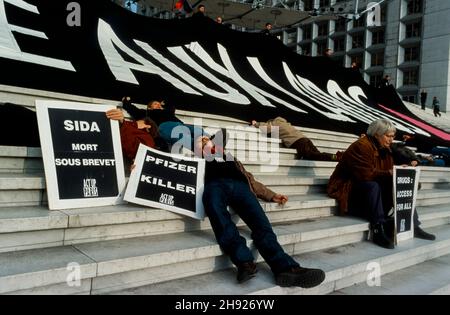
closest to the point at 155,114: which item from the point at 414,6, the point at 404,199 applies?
the point at 404,199

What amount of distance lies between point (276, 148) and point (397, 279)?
3.11 metres

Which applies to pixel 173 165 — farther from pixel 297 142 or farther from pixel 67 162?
pixel 297 142

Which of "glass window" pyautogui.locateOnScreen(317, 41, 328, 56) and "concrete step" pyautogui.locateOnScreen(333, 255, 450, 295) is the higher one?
"glass window" pyautogui.locateOnScreen(317, 41, 328, 56)

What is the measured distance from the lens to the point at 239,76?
974cm

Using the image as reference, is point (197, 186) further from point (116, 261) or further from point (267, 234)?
point (116, 261)

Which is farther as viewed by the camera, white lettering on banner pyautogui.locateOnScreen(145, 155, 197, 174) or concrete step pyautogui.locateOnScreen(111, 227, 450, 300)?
white lettering on banner pyautogui.locateOnScreen(145, 155, 197, 174)

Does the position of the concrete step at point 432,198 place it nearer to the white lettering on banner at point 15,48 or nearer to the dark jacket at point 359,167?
the dark jacket at point 359,167

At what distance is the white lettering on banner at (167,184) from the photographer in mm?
3314

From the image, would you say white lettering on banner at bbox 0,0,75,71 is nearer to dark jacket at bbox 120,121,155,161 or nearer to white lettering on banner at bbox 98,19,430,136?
white lettering on banner at bbox 98,19,430,136

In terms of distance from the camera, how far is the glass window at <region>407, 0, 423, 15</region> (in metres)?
33.4

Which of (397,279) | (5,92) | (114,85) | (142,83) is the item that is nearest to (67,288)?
(397,279)

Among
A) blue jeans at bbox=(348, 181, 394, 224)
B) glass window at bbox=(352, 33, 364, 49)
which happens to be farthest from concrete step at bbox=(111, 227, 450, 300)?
glass window at bbox=(352, 33, 364, 49)

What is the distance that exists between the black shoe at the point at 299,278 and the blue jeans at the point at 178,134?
2.20 meters
